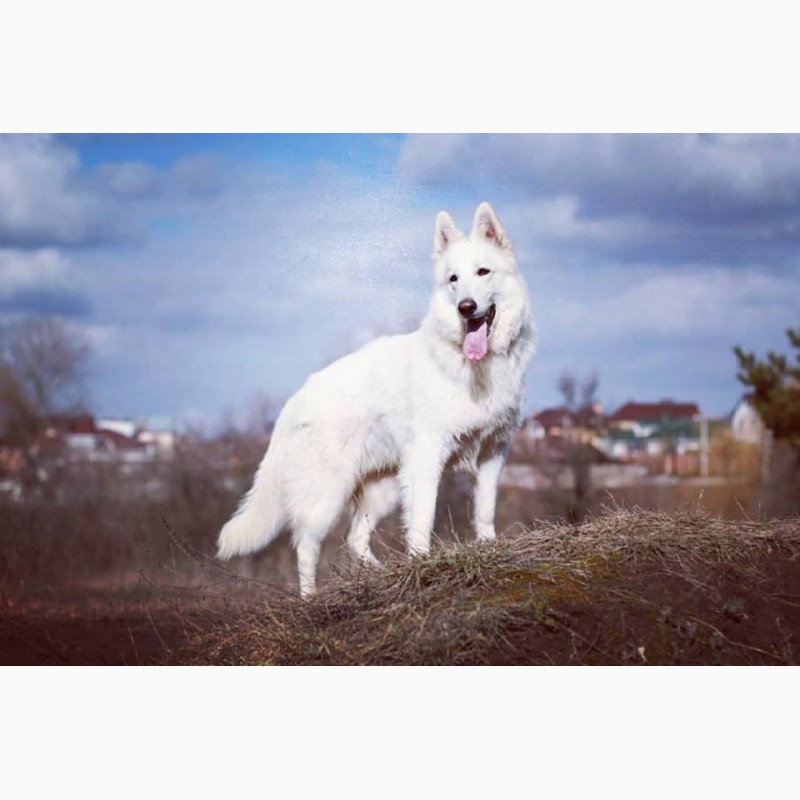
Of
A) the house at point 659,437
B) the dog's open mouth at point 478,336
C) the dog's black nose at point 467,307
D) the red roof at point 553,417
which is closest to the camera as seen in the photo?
the dog's black nose at point 467,307

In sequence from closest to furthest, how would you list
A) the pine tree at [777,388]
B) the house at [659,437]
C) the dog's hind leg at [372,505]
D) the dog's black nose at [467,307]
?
the dog's black nose at [467,307]
the dog's hind leg at [372,505]
the pine tree at [777,388]
the house at [659,437]

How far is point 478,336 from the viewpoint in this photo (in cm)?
591

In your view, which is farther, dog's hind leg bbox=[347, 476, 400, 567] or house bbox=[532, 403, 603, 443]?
house bbox=[532, 403, 603, 443]

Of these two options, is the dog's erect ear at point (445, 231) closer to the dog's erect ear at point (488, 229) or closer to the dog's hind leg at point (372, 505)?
the dog's erect ear at point (488, 229)

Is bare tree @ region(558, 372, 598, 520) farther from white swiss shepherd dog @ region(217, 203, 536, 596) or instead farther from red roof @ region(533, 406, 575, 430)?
white swiss shepherd dog @ region(217, 203, 536, 596)

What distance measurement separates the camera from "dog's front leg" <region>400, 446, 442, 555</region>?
5934 millimetres

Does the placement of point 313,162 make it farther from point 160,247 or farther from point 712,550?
point 712,550

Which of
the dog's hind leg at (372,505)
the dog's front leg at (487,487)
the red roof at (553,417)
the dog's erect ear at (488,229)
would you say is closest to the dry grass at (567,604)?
the dog's front leg at (487,487)

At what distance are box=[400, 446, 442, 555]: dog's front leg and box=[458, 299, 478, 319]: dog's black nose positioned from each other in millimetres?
841

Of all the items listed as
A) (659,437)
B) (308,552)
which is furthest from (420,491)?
(659,437)

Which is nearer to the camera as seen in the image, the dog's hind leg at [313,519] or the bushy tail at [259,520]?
the dog's hind leg at [313,519]

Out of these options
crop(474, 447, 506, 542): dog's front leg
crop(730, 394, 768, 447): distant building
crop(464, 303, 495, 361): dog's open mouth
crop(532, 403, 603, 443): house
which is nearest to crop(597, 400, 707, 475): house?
crop(532, 403, 603, 443): house

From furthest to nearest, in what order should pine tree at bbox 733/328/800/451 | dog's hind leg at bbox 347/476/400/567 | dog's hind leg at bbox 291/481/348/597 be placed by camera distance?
pine tree at bbox 733/328/800/451, dog's hind leg at bbox 347/476/400/567, dog's hind leg at bbox 291/481/348/597

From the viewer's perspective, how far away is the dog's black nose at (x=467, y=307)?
5.78 meters
